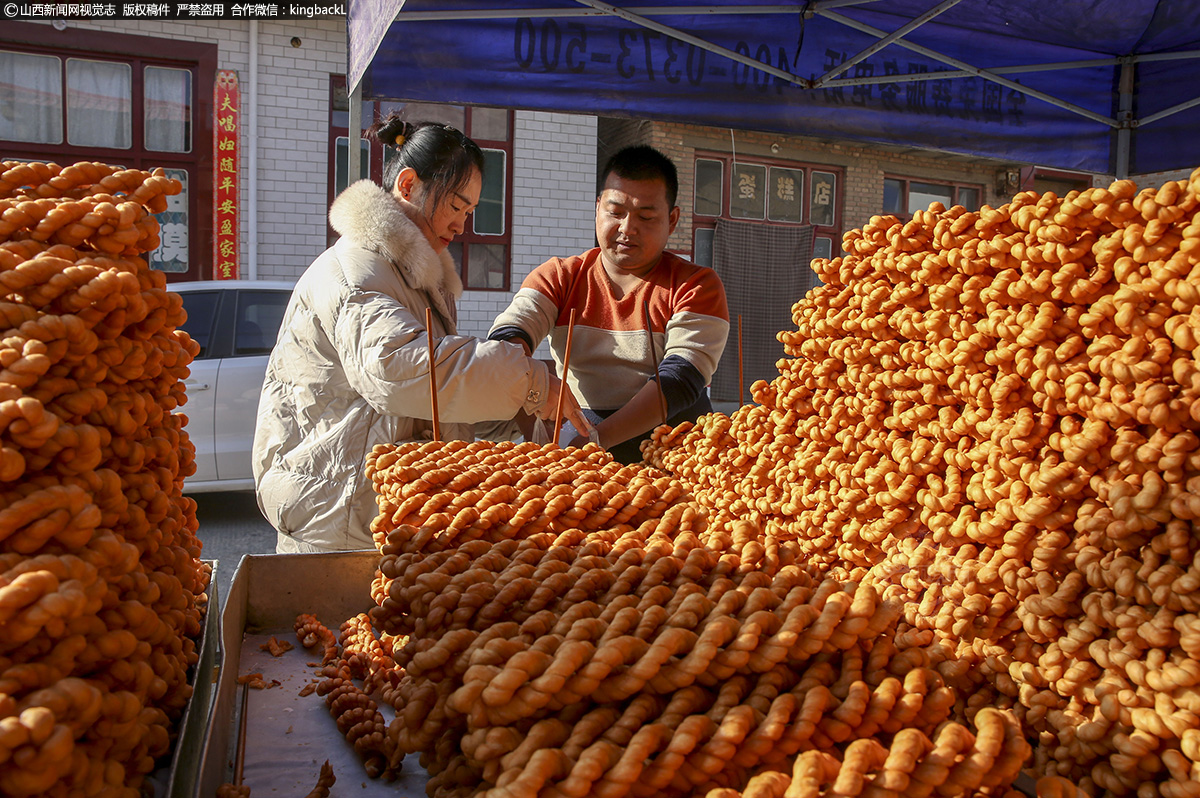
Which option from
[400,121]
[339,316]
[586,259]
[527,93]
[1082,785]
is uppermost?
[527,93]

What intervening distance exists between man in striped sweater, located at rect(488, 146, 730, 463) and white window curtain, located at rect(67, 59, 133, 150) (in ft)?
21.8

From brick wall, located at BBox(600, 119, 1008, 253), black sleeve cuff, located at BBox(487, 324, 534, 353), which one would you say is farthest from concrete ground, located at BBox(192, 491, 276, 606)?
brick wall, located at BBox(600, 119, 1008, 253)

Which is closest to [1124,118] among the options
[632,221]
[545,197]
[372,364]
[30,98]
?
[632,221]

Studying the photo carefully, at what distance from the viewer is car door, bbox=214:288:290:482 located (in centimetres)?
538

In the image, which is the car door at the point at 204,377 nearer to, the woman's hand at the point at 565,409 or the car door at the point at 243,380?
the car door at the point at 243,380

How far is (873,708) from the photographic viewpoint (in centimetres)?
84

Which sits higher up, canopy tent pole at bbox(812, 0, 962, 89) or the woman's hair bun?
canopy tent pole at bbox(812, 0, 962, 89)

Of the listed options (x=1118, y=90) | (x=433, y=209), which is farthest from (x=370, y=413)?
(x=1118, y=90)

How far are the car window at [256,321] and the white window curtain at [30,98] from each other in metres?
3.54

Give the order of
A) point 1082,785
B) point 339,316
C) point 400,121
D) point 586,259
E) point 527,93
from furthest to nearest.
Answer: point 527,93 < point 586,259 < point 400,121 < point 339,316 < point 1082,785

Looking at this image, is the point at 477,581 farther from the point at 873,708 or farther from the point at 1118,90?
the point at 1118,90

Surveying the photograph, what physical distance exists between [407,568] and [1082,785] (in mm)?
869

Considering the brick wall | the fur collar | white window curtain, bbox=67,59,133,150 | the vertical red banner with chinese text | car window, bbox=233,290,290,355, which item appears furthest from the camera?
the brick wall

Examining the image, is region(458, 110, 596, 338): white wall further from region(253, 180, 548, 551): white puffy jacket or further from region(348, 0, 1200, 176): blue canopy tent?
region(253, 180, 548, 551): white puffy jacket
